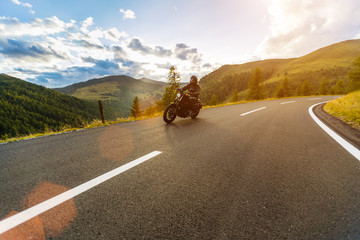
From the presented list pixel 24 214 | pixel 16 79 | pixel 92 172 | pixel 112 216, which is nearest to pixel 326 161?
pixel 112 216

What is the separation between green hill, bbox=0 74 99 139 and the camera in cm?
8068

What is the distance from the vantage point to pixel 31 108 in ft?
317

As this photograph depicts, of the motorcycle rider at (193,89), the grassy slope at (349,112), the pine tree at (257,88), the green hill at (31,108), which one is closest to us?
the grassy slope at (349,112)

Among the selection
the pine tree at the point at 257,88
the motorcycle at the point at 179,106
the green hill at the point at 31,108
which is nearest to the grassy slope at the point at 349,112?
the motorcycle at the point at 179,106

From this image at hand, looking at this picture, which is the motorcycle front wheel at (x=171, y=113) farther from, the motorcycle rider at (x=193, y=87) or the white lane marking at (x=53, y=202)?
the white lane marking at (x=53, y=202)

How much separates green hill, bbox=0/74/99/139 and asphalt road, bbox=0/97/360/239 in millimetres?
74044

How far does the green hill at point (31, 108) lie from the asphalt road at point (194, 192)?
74.0 meters

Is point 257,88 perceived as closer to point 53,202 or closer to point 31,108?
point 53,202

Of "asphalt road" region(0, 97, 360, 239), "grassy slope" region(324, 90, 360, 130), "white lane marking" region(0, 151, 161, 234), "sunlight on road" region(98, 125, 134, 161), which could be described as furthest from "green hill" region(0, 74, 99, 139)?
"grassy slope" region(324, 90, 360, 130)

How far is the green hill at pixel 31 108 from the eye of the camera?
265 feet

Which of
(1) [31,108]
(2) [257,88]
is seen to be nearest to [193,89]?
(2) [257,88]

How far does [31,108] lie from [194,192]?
129970mm

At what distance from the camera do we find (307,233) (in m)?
1.51

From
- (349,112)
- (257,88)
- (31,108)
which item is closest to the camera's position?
(349,112)
